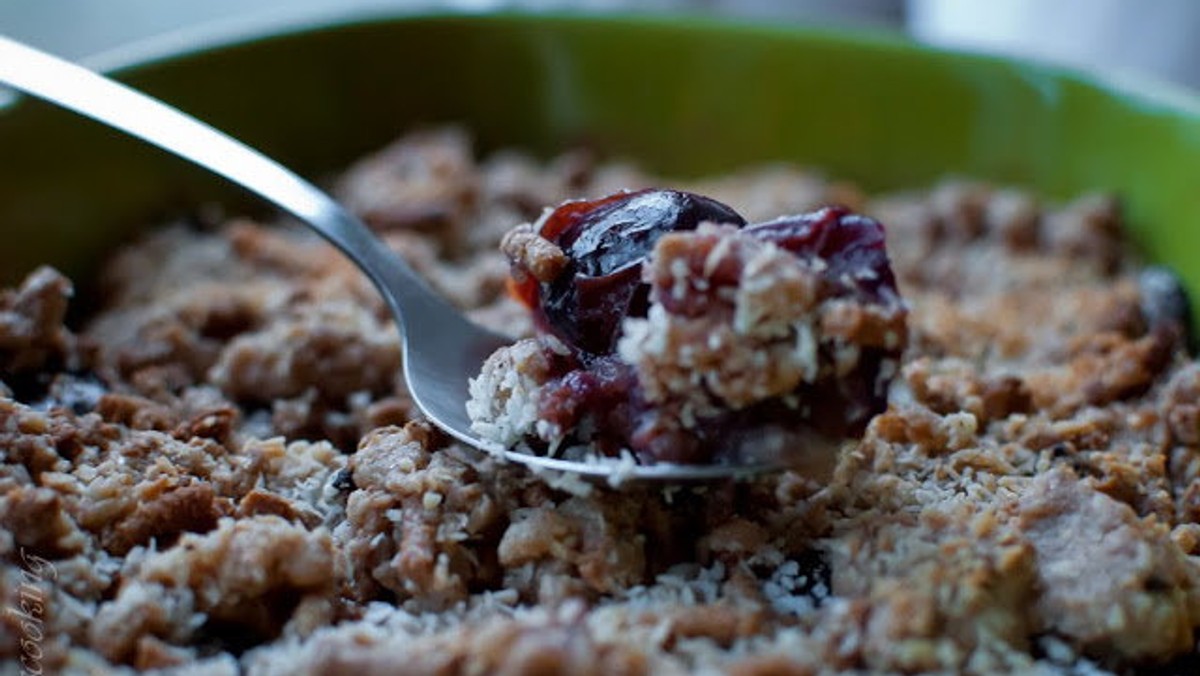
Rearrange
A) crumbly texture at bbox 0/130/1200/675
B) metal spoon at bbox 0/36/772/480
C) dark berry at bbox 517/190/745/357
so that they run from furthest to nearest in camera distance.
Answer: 1. metal spoon at bbox 0/36/772/480
2. dark berry at bbox 517/190/745/357
3. crumbly texture at bbox 0/130/1200/675

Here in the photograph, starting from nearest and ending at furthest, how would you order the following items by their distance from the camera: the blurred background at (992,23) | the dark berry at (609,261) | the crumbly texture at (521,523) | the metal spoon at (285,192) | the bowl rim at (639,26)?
1. the crumbly texture at (521,523)
2. the dark berry at (609,261)
3. the metal spoon at (285,192)
4. the bowl rim at (639,26)
5. the blurred background at (992,23)

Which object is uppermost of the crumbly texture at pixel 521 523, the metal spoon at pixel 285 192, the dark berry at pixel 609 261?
the metal spoon at pixel 285 192

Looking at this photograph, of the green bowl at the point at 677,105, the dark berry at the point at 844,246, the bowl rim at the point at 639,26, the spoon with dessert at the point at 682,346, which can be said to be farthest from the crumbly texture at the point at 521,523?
the bowl rim at the point at 639,26

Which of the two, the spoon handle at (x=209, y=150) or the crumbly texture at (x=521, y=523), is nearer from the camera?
the crumbly texture at (x=521, y=523)

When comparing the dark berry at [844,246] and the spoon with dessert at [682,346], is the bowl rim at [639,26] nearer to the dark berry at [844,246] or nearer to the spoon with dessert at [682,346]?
the spoon with dessert at [682,346]

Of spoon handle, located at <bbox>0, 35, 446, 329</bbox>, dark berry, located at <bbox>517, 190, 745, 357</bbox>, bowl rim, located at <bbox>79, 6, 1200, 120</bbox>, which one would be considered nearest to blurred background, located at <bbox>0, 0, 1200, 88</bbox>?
bowl rim, located at <bbox>79, 6, 1200, 120</bbox>

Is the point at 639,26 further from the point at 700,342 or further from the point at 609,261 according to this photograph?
the point at 700,342

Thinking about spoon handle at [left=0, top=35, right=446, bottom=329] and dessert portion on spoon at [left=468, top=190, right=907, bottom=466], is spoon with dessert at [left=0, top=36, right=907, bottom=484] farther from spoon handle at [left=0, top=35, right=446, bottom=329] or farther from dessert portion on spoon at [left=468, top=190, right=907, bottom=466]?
spoon handle at [left=0, top=35, right=446, bottom=329]

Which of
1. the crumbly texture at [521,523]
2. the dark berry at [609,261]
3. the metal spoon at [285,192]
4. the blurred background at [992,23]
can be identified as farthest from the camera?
the blurred background at [992,23]
